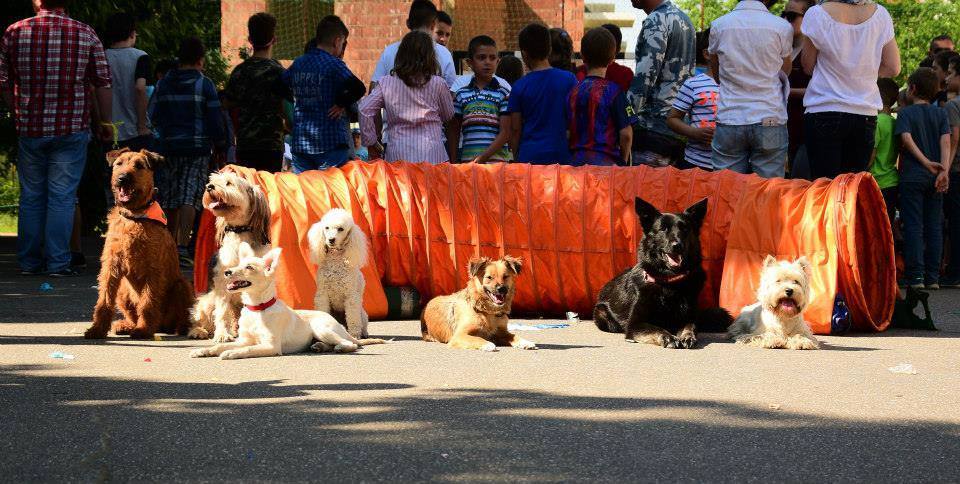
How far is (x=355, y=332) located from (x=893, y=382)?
10.3 ft

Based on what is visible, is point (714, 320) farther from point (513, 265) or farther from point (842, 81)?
point (842, 81)

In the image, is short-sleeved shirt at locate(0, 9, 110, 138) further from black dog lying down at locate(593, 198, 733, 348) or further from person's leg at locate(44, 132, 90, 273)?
black dog lying down at locate(593, 198, 733, 348)

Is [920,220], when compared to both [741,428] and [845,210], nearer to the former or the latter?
[845,210]

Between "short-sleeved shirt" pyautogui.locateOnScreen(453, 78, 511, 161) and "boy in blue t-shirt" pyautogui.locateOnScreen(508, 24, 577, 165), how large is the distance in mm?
484

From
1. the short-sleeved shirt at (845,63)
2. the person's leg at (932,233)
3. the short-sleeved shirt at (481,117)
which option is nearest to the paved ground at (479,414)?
the short-sleeved shirt at (845,63)

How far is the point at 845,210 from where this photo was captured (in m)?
8.46

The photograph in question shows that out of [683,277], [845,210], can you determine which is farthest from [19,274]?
[845,210]

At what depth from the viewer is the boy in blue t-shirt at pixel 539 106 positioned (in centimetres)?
981

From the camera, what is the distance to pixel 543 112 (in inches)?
388

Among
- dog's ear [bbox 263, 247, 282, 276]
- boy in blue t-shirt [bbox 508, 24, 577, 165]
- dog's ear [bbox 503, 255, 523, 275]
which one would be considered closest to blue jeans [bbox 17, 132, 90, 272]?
boy in blue t-shirt [bbox 508, 24, 577, 165]

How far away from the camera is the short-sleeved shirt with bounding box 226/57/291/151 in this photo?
11.0 metres

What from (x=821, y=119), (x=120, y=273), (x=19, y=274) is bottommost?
(x=19, y=274)

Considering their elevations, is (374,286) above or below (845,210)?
below

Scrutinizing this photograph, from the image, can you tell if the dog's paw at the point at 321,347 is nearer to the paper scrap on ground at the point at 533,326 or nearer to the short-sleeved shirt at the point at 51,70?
the paper scrap on ground at the point at 533,326
